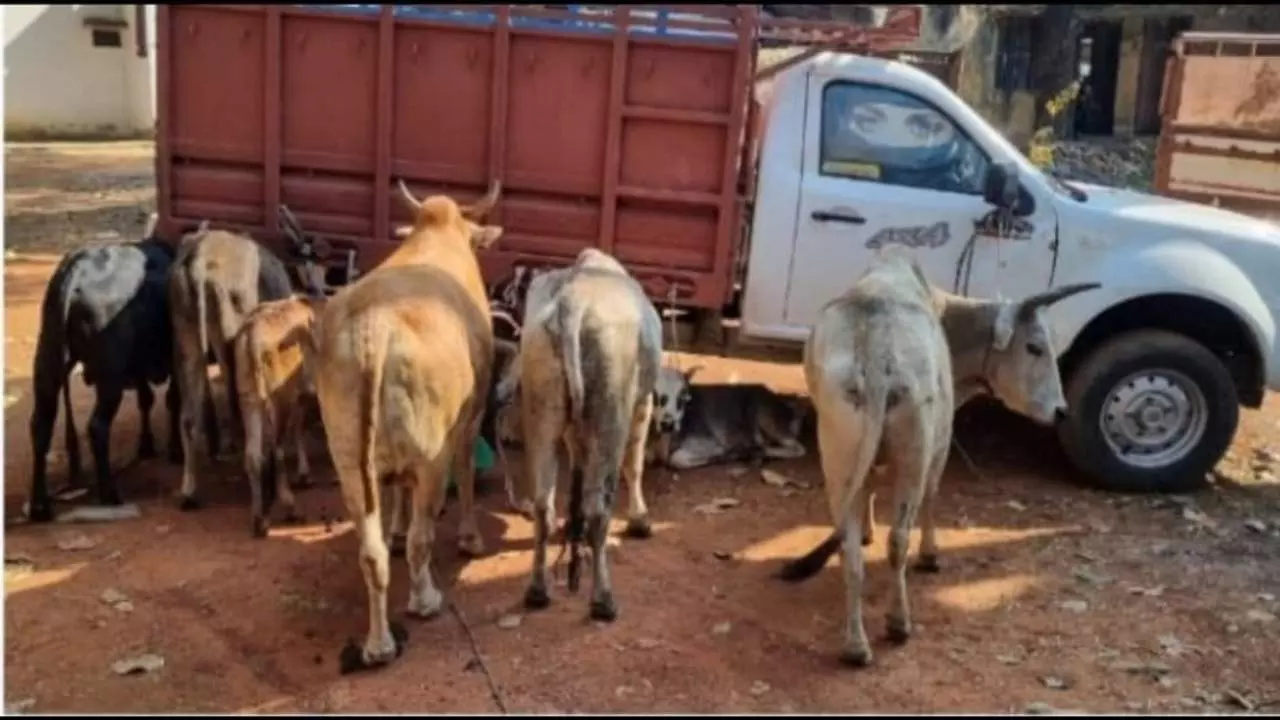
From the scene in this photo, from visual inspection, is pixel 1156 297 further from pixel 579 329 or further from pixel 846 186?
pixel 579 329

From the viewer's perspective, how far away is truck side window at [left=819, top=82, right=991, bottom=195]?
717cm

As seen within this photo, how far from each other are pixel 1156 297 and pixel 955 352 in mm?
1412

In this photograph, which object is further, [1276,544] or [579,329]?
[1276,544]

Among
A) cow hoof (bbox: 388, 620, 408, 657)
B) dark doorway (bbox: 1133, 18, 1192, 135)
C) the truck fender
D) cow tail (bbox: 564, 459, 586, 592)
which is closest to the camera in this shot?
cow hoof (bbox: 388, 620, 408, 657)

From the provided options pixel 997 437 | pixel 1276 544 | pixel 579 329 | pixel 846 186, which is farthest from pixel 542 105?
pixel 1276 544

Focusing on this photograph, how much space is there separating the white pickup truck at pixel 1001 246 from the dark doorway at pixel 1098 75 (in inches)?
703

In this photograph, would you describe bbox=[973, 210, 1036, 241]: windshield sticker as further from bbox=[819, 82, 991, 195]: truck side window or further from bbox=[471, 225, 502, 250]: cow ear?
bbox=[471, 225, 502, 250]: cow ear

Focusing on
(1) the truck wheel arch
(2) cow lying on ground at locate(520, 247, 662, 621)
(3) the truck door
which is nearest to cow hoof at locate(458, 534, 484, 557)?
(2) cow lying on ground at locate(520, 247, 662, 621)

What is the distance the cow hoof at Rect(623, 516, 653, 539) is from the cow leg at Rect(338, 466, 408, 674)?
173cm

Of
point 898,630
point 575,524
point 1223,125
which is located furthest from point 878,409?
point 1223,125

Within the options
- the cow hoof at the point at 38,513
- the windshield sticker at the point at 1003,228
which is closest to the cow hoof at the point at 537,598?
the cow hoof at the point at 38,513

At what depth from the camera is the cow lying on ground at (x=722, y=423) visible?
24.5 feet

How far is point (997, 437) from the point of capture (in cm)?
821

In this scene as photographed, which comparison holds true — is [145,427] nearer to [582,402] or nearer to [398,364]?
[398,364]
